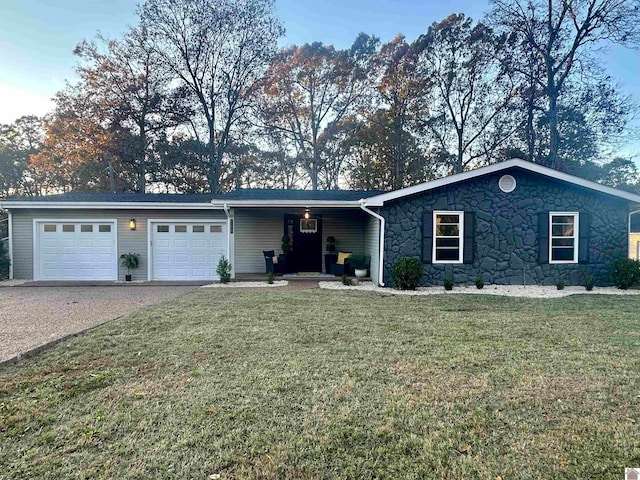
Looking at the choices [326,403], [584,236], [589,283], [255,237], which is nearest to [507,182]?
[584,236]

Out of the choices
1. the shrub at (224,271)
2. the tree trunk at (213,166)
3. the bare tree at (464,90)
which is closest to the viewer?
the shrub at (224,271)

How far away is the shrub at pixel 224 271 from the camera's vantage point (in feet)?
31.7

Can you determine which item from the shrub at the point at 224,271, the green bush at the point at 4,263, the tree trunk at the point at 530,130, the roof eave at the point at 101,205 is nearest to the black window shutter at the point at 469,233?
the shrub at the point at 224,271

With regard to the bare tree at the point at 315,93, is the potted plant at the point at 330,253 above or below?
below

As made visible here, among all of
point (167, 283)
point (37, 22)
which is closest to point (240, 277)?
point (167, 283)

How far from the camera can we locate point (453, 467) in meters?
1.98

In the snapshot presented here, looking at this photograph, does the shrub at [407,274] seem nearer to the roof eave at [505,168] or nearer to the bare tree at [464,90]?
the roof eave at [505,168]

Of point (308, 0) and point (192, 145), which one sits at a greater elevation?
point (308, 0)

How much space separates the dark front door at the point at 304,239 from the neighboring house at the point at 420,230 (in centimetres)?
157

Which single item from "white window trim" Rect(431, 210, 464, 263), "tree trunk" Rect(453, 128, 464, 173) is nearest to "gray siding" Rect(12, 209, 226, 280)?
"white window trim" Rect(431, 210, 464, 263)

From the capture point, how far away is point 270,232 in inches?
450

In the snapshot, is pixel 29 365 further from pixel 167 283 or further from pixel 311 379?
pixel 167 283

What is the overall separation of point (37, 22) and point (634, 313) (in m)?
16.8

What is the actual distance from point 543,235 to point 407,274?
3.84 m
